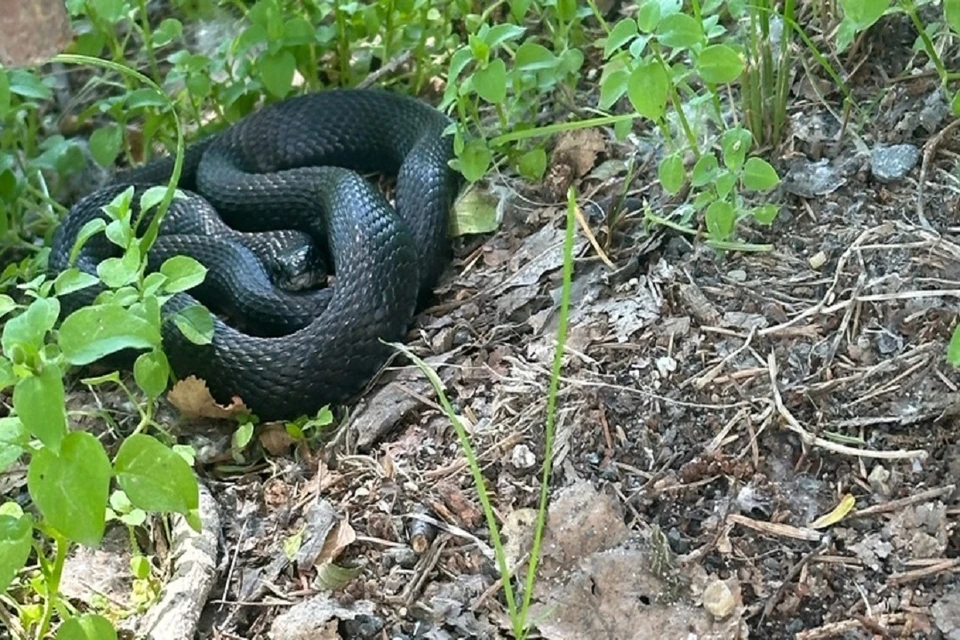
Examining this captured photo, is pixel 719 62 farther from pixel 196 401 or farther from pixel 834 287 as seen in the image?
pixel 196 401

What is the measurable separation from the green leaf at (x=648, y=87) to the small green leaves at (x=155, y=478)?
1450mm

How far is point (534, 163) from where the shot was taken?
3.74m

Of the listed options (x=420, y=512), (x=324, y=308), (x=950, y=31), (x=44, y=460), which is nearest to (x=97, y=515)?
(x=44, y=460)

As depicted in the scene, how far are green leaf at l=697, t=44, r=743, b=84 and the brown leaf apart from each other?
5.10 ft

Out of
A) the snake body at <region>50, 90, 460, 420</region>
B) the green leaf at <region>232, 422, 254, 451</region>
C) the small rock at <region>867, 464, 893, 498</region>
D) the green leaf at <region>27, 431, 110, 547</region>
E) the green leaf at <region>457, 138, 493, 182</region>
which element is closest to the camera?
the green leaf at <region>27, 431, 110, 547</region>

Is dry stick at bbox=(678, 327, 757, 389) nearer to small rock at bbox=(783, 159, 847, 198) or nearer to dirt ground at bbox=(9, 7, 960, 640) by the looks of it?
dirt ground at bbox=(9, 7, 960, 640)

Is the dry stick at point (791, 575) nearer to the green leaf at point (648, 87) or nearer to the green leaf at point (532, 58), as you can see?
the green leaf at point (648, 87)

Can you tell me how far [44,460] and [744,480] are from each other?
156cm

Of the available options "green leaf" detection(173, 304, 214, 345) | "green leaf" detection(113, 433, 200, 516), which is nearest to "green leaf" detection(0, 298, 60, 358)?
"green leaf" detection(113, 433, 200, 516)

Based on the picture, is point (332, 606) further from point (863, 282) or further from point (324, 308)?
point (863, 282)

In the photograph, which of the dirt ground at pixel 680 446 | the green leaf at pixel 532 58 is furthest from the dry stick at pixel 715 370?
the green leaf at pixel 532 58

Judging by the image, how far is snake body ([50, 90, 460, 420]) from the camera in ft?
11.4

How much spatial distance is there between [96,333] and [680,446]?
1.41 metres

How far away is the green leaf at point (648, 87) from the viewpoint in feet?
9.18
